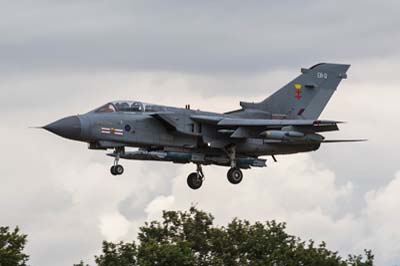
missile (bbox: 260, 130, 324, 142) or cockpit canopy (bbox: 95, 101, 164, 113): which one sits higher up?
cockpit canopy (bbox: 95, 101, 164, 113)

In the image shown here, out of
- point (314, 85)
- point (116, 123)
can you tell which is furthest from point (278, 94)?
point (116, 123)

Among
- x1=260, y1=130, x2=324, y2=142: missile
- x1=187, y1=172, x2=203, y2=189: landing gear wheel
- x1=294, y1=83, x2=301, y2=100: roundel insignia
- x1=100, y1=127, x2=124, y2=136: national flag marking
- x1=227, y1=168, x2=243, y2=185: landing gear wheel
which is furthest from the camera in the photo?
x1=294, y1=83, x2=301, y2=100: roundel insignia

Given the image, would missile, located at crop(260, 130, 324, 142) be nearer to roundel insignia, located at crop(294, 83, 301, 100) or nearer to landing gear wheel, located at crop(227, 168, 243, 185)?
landing gear wheel, located at crop(227, 168, 243, 185)

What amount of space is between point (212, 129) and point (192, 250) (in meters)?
6.83

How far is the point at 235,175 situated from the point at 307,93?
19.3 ft

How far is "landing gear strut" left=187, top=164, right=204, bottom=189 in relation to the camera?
98.5 m

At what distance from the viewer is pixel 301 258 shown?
334 feet

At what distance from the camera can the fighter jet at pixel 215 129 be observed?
9362 cm

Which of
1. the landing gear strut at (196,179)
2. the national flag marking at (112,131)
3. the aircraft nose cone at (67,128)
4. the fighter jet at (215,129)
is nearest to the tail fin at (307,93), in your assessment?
the fighter jet at (215,129)

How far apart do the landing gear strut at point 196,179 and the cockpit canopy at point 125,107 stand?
14.5 ft

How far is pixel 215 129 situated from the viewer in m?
96.5

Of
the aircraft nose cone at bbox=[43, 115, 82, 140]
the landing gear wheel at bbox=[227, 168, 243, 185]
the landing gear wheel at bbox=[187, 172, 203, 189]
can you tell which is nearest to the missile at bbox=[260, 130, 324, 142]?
the landing gear wheel at bbox=[227, 168, 243, 185]

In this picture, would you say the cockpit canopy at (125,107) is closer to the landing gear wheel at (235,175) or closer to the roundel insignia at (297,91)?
the landing gear wheel at (235,175)

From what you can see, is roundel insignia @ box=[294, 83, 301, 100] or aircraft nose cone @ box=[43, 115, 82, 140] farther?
roundel insignia @ box=[294, 83, 301, 100]
